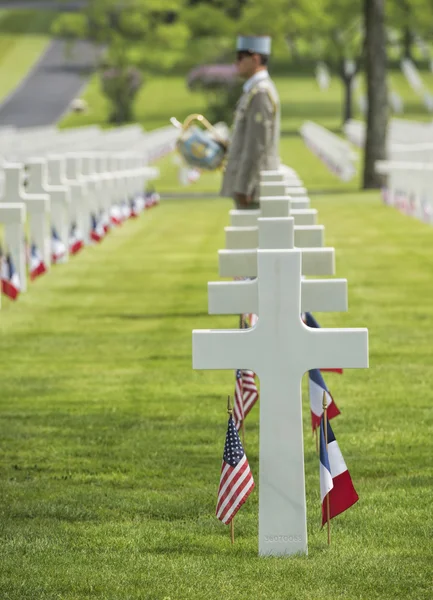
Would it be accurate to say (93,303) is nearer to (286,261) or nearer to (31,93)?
(286,261)

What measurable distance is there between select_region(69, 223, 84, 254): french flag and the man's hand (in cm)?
676

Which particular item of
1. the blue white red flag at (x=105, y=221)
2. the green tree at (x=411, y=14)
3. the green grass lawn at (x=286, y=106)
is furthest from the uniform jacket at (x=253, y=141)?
the green tree at (x=411, y=14)

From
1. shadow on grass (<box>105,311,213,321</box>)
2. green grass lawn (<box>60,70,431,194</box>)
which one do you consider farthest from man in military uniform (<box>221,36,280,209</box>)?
green grass lawn (<box>60,70,431,194</box>)

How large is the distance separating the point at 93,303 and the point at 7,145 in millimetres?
10521

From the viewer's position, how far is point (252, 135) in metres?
11.2

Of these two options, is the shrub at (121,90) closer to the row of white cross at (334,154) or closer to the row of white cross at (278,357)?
the row of white cross at (334,154)

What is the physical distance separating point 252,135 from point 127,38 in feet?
188

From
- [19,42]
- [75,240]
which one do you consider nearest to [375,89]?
[75,240]

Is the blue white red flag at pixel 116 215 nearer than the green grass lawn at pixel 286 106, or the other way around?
the blue white red flag at pixel 116 215

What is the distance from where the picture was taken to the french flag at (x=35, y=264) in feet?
49.7

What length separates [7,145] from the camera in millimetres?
23828

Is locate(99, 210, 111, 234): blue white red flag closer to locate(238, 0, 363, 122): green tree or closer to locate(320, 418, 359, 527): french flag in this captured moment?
locate(320, 418, 359, 527): french flag

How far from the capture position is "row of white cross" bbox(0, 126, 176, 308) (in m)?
14.3

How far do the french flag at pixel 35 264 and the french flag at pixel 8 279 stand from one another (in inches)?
50.2
